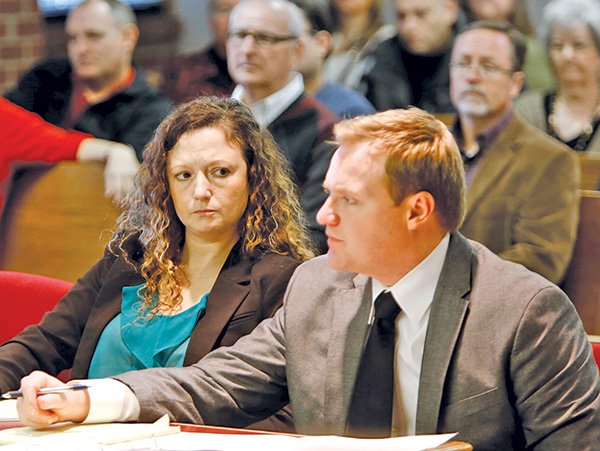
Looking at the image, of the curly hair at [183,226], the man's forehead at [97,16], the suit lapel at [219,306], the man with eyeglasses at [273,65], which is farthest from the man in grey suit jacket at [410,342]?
the man's forehead at [97,16]

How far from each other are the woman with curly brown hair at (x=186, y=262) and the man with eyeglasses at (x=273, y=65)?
5.28 feet

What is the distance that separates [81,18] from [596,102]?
2.48m

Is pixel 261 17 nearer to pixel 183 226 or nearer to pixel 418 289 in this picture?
pixel 183 226

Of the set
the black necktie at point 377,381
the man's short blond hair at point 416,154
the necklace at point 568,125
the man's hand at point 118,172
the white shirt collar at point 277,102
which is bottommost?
the man's hand at point 118,172

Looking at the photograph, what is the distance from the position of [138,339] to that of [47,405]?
0.57 metres

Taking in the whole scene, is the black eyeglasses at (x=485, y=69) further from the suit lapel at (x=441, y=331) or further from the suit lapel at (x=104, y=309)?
the suit lapel at (x=441, y=331)

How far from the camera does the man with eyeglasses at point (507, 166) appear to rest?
3889 millimetres

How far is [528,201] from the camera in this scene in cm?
390

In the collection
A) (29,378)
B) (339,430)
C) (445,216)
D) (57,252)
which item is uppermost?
(445,216)

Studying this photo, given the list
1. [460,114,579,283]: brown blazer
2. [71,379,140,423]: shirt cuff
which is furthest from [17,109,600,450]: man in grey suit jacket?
[460,114,579,283]: brown blazer

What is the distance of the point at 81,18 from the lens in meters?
4.98

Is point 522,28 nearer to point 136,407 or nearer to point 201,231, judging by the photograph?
point 201,231

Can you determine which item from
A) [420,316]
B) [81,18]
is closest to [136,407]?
[420,316]

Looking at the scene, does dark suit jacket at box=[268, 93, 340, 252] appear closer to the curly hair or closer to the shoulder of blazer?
the shoulder of blazer
